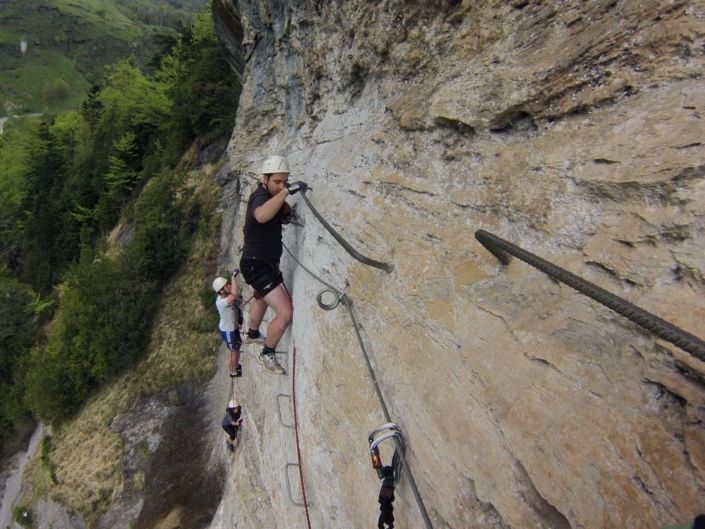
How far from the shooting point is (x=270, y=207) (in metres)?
4.32

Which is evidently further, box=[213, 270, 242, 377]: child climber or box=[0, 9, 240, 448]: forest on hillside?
box=[0, 9, 240, 448]: forest on hillside

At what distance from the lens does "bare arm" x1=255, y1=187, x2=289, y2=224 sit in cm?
423

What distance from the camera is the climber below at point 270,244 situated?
14.9 feet

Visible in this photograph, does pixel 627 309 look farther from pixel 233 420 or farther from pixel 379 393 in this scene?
pixel 233 420

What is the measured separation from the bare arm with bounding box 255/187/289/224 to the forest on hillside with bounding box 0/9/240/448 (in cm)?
1102

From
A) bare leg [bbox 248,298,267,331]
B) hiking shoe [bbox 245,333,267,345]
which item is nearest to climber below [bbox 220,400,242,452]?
hiking shoe [bbox 245,333,267,345]

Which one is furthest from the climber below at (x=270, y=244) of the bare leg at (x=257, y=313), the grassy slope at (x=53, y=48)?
the grassy slope at (x=53, y=48)

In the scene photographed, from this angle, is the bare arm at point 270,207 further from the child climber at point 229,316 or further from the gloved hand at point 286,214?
the child climber at point 229,316

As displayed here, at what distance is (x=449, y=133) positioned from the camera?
3102mm

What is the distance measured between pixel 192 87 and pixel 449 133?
17.6 meters

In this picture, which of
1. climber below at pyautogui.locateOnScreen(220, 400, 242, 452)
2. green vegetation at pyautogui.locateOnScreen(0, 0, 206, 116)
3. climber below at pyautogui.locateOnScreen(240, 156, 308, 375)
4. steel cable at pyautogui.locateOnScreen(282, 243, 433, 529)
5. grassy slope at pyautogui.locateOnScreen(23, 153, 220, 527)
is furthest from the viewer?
green vegetation at pyautogui.locateOnScreen(0, 0, 206, 116)

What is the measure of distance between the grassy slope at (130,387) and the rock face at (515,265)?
9.07m

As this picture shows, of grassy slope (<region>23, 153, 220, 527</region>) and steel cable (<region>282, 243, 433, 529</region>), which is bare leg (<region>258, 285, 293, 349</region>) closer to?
steel cable (<region>282, 243, 433, 529</region>)

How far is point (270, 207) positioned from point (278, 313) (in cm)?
146
